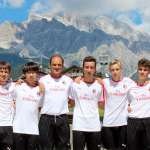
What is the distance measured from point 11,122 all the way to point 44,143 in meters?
0.75

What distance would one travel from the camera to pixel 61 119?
958 cm

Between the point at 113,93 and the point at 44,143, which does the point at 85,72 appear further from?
the point at 44,143

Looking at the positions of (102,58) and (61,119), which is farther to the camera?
(102,58)

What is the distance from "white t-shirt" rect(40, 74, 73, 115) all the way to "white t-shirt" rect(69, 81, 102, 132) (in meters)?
0.22

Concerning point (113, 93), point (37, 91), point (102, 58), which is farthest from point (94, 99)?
point (102, 58)

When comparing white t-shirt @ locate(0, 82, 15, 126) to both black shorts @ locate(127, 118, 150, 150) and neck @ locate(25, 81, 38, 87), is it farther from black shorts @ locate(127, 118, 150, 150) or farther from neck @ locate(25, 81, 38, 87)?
black shorts @ locate(127, 118, 150, 150)

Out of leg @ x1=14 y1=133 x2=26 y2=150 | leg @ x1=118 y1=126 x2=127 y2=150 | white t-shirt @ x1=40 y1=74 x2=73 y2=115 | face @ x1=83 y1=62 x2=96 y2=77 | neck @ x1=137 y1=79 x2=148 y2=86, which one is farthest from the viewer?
leg @ x1=118 y1=126 x2=127 y2=150

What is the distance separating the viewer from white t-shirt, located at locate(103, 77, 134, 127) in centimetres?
975

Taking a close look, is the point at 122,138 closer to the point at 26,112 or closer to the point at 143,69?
the point at 143,69

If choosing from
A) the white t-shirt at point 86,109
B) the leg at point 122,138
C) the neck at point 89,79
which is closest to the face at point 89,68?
the neck at point 89,79

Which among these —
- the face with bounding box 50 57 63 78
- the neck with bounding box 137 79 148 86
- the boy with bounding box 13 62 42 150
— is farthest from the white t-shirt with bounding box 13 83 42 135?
the neck with bounding box 137 79 148 86

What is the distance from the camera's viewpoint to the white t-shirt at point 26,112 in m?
9.41

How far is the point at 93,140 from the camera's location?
955cm

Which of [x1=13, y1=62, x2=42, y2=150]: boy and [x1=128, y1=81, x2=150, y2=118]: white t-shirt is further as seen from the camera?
[x1=128, y1=81, x2=150, y2=118]: white t-shirt
